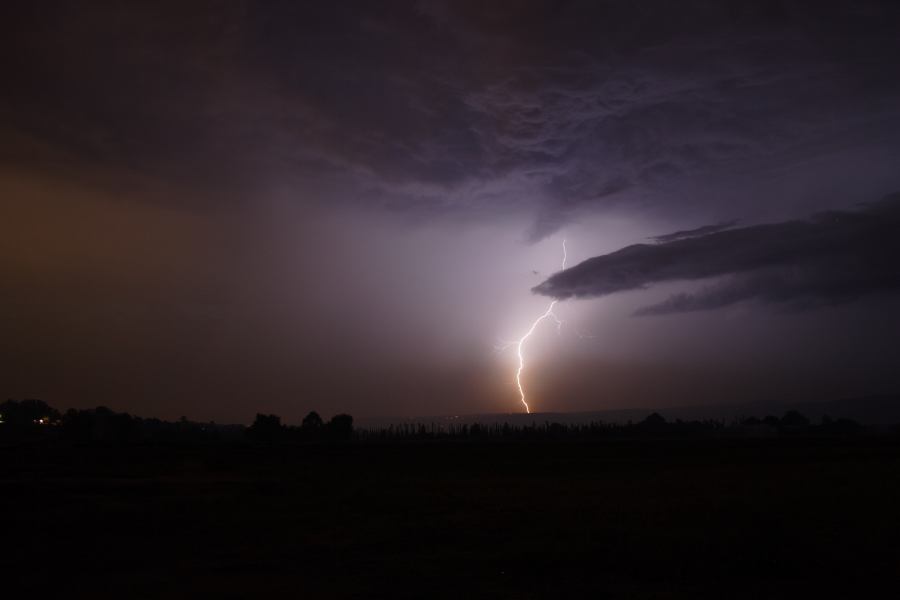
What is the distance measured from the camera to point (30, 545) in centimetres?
1872

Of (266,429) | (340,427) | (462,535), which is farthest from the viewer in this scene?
(340,427)

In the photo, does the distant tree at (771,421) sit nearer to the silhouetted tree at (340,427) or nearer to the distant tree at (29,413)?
the silhouetted tree at (340,427)

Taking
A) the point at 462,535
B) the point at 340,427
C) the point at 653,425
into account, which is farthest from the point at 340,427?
the point at 462,535

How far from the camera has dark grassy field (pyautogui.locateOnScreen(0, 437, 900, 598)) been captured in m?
14.1

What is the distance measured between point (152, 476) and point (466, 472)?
18.3m

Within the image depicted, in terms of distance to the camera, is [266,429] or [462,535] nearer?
[462,535]

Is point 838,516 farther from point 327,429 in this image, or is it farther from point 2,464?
point 327,429

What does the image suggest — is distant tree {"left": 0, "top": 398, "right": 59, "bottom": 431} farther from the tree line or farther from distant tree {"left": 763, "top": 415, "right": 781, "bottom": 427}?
distant tree {"left": 763, "top": 415, "right": 781, "bottom": 427}

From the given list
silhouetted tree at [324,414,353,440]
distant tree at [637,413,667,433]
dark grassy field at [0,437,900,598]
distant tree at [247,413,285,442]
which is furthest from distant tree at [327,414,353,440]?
dark grassy field at [0,437,900,598]

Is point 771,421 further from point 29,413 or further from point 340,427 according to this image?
point 29,413

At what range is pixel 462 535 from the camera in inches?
768

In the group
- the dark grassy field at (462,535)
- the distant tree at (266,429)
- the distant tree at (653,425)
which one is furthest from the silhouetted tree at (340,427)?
the dark grassy field at (462,535)

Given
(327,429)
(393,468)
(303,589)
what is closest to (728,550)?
(303,589)

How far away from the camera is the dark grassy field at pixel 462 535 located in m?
14.1
